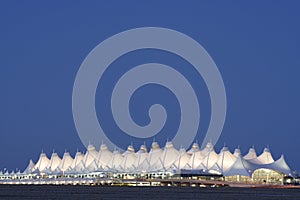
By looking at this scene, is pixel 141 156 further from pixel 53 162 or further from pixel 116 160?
pixel 53 162

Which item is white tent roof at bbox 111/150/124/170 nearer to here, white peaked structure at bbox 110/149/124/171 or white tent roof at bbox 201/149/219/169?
white peaked structure at bbox 110/149/124/171

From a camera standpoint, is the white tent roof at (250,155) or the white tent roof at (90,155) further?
the white tent roof at (90,155)

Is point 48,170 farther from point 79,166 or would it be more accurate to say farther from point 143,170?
point 143,170

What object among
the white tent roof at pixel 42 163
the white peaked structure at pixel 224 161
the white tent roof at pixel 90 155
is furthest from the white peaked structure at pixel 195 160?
the white tent roof at pixel 42 163

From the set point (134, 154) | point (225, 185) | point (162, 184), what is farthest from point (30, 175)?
point (225, 185)

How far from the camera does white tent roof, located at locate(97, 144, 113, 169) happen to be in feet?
400

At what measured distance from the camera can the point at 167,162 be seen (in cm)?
11175

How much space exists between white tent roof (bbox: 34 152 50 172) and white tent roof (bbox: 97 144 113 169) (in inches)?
557

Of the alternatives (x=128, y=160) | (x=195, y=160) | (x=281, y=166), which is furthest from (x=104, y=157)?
(x=281, y=166)

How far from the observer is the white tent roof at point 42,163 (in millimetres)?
136125

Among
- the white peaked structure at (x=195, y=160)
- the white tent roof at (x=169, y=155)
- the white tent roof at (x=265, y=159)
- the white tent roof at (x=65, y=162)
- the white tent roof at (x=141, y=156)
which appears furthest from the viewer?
the white tent roof at (x=65, y=162)

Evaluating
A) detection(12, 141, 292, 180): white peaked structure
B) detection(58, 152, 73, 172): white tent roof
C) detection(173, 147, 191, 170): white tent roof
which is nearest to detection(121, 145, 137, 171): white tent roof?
detection(12, 141, 292, 180): white peaked structure

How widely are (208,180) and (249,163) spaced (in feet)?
20.3

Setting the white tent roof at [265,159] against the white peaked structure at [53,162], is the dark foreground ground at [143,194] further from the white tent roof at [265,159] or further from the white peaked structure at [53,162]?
the white peaked structure at [53,162]
